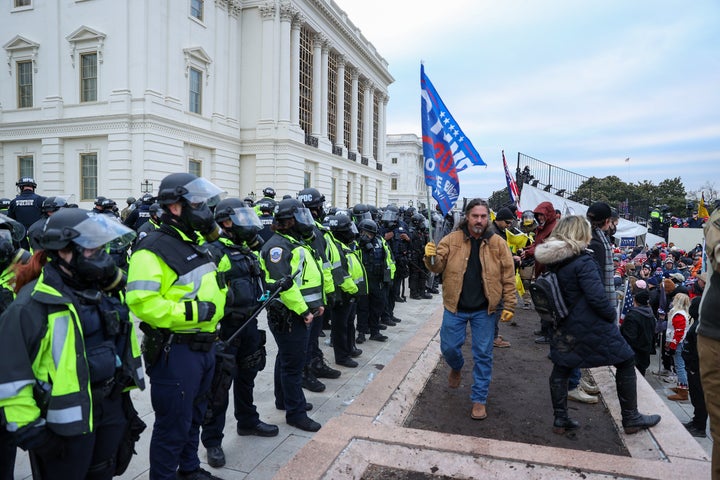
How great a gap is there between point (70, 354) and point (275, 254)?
2323 millimetres

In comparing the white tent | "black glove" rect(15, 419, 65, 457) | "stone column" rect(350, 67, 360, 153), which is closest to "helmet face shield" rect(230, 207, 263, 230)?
"black glove" rect(15, 419, 65, 457)

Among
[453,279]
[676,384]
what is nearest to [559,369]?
[453,279]

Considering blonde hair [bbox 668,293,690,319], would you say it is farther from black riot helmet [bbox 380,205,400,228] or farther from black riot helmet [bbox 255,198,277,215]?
black riot helmet [bbox 255,198,277,215]

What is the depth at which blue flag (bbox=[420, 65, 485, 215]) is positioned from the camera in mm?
6996

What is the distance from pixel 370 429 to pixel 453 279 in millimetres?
1632

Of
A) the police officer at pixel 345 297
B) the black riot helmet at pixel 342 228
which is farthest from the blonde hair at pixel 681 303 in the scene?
the black riot helmet at pixel 342 228

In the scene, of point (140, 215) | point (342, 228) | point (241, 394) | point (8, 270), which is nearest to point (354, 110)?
point (140, 215)

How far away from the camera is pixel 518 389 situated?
18.1 feet

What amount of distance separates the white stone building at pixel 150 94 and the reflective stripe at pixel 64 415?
21.3 m

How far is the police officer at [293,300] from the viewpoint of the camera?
14.4 ft

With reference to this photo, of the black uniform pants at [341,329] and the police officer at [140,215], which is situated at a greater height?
the police officer at [140,215]

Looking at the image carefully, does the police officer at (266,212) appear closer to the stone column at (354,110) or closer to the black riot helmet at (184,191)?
the black riot helmet at (184,191)

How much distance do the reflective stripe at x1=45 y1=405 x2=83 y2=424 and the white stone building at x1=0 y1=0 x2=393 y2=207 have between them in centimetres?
2131

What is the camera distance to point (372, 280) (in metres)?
8.18
